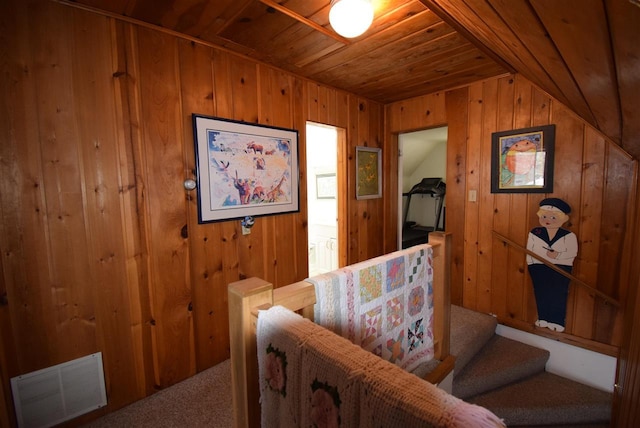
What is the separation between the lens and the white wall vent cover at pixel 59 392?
1.24 m

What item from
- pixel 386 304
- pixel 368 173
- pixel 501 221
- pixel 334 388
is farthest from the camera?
pixel 368 173

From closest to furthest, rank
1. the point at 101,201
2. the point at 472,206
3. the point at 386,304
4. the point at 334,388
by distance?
the point at 334,388 → the point at 386,304 → the point at 101,201 → the point at 472,206

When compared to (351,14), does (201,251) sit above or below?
below

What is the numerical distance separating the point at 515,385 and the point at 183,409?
2341 mm

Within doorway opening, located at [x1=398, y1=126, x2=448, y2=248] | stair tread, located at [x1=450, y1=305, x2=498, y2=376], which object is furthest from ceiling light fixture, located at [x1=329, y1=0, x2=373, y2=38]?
doorway opening, located at [x1=398, y1=126, x2=448, y2=248]

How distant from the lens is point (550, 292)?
2.16 m

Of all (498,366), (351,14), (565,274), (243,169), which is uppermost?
(351,14)

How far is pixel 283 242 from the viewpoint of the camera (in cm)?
221

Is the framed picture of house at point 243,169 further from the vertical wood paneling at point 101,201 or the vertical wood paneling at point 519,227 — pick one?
the vertical wood paneling at point 519,227

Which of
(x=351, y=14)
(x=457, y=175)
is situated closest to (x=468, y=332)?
(x=457, y=175)

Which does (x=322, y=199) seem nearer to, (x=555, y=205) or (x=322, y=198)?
(x=322, y=198)

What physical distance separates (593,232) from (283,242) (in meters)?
2.32

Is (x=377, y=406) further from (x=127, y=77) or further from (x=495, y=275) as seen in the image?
(x=495, y=275)

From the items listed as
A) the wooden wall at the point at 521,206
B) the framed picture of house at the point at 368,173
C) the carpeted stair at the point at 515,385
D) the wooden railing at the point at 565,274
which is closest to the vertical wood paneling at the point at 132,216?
the framed picture of house at the point at 368,173
